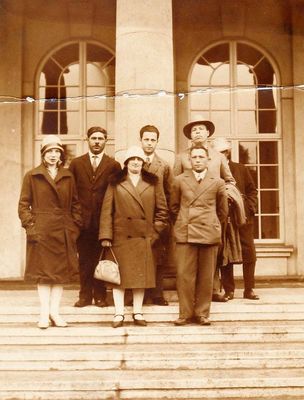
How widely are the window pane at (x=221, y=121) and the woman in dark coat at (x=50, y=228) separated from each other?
Answer: 5.40 m

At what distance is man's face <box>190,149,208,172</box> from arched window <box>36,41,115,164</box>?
5109mm

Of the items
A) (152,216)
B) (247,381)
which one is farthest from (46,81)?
(247,381)

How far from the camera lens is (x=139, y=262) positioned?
6320 millimetres

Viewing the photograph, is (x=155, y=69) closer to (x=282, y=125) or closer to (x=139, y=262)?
(x=139, y=262)

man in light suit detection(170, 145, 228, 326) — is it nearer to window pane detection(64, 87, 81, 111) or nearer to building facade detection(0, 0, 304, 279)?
building facade detection(0, 0, 304, 279)

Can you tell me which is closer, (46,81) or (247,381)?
(247,381)

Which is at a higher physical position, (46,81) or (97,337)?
(46,81)

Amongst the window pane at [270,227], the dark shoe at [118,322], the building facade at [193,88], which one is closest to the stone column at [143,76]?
the dark shoe at [118,322]

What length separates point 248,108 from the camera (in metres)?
11.3

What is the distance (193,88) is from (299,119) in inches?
75.7

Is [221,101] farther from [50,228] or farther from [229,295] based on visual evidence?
[50,228]

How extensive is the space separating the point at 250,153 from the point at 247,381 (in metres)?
6.57

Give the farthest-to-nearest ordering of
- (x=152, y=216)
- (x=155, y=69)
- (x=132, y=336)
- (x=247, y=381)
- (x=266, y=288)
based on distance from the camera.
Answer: (x=266, y=288), (x=155, y=69), (x=152, y=216), (x=132, y=336), (x=247, y=381)

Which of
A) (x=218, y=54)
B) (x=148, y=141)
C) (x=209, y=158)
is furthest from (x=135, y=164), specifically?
(x=218, y=54)
